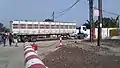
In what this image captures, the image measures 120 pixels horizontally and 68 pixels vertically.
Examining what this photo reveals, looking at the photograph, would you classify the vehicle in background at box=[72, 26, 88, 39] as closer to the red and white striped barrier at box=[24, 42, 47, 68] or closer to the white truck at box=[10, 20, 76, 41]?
the white truck at box=[10, 20, 76, 41]

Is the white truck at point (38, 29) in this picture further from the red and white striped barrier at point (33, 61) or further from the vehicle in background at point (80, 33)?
the red and white striped barrier at point (33, 61)

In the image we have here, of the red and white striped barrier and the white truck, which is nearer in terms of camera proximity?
the red and white striped barrier

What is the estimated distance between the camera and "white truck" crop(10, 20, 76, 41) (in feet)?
156

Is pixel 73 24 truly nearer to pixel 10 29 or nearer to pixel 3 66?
pixel 10 29

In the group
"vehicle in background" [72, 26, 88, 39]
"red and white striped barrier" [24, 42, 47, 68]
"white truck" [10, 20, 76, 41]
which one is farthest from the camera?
"vehicle in background" [72, 26, 88, 39]

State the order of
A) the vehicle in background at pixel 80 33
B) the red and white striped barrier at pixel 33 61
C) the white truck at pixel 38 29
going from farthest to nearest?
the vehicle in background at pixel 80 33 → the white truck at pixel 38 29 → the red and white striped barrier at pixel 33 61

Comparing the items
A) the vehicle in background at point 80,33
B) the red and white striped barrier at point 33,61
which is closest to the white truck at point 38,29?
the vehicle in background at point 80,33

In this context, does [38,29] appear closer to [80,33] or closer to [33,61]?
[80,33]

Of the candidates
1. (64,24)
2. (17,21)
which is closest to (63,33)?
(64,24)

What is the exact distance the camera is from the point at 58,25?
54.7 meters

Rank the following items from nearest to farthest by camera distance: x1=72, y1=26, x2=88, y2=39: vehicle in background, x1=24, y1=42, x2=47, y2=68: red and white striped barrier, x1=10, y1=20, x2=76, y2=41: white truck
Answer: x1=24, y1=42, x2=47, y2=68: red and white striped barrier < x1=10, y1=20, x2=76, y2=41: white truck < x1=72, y1=26, x2=88, y2=39: vehicle in background

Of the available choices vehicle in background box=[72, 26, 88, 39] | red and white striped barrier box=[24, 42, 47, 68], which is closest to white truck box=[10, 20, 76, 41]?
vehicle in background box=[72, 26, 88, 39]

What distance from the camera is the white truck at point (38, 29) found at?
47500 millimetres

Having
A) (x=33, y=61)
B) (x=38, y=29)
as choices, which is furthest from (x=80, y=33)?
(x=33, y=61)
